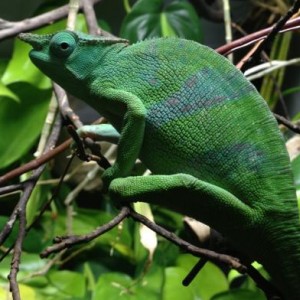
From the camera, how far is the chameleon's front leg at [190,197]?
0.70 meters

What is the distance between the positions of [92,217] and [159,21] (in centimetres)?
62

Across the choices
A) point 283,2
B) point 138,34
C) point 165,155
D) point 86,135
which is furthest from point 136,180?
point 283,2

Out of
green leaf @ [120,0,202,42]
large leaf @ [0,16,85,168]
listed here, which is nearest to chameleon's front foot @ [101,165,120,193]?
large leaf @ [0,16,85,168]

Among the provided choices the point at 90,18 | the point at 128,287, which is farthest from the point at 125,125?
the point at 128,287

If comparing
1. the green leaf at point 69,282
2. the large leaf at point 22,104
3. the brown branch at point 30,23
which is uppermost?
the brown branch at point 30,23

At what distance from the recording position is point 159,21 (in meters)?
1.66

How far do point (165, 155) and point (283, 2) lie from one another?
4.10ft

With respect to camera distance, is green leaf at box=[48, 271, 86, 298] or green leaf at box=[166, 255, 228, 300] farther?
green leaf at box=[48, 271, 86, 298]

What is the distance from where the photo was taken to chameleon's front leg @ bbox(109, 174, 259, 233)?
0.70m

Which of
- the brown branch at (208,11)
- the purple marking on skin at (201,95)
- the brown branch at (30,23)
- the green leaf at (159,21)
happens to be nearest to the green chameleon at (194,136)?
the purple marking on skin at (201,95)

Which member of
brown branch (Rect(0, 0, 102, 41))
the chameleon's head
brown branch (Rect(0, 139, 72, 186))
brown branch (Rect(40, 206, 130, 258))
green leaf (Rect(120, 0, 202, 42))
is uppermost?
the chameleon's head

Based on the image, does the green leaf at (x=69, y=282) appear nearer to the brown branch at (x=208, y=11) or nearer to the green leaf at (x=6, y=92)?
the green leaf at (x=6, y=92)

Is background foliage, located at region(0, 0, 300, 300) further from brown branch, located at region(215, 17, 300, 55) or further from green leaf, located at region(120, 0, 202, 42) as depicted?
brown branch, located at region(215, 17, 300, 55)

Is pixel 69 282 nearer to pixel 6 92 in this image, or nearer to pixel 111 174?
pixel 6 92
